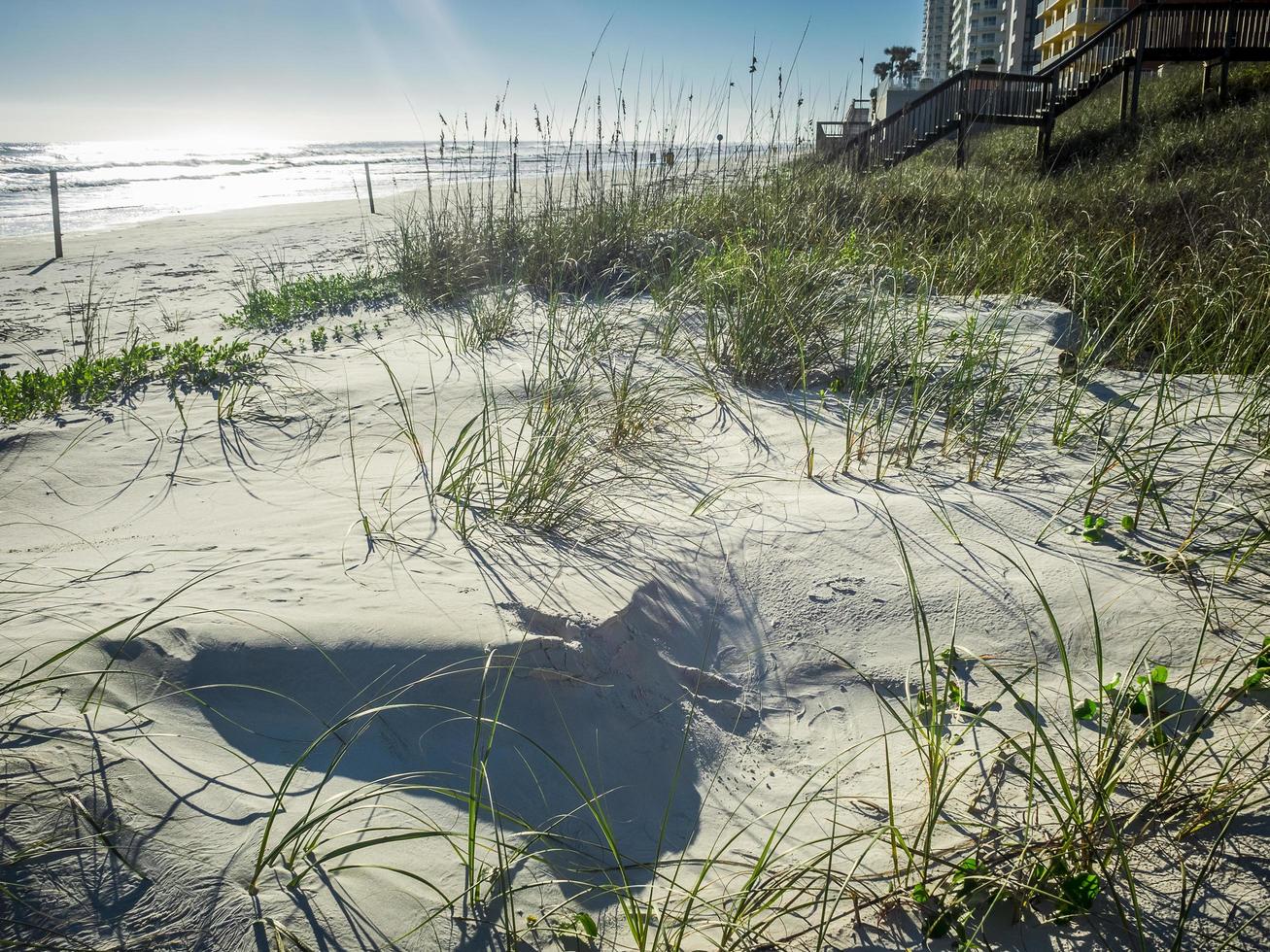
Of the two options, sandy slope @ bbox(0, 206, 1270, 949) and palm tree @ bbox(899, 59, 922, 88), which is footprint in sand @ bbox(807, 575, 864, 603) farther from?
palm tree @ bbox(899, 59, 922, 88)

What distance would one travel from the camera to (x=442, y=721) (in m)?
1.81

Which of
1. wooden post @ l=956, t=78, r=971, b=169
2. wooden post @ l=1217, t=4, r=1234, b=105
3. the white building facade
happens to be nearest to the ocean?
wooden post @ l=956, t=78, r=971, b=169

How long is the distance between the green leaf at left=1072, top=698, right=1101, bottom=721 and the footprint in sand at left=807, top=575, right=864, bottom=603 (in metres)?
0.71

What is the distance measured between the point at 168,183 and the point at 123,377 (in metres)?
23.2

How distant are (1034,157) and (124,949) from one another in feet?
52.0

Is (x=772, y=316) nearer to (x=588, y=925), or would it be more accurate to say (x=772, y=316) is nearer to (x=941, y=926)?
(x=941, y=926)

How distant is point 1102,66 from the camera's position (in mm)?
13875

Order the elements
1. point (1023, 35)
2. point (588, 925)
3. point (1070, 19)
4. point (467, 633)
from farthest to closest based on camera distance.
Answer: point (1023, 35) → point (1070, 19) → point (467, 633) → point (588, 925)

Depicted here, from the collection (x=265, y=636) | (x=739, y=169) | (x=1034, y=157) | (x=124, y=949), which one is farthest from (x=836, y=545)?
(x=1034, y=157)

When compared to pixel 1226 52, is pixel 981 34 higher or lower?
higher

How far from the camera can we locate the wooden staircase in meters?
13.2

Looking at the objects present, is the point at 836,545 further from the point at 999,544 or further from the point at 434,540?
the point at 434,540

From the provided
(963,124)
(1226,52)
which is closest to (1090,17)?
(1226,52)

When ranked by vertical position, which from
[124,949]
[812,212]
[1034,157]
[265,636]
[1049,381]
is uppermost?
[1034,157]
